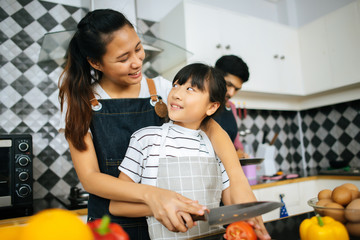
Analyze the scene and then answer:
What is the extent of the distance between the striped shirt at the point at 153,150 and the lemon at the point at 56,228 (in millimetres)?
472

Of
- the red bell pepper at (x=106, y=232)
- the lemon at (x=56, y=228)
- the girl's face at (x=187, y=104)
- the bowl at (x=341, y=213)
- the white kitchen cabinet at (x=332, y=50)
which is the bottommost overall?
the bowl at (x=341, y=213)

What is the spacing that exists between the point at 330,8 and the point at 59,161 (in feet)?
8.85

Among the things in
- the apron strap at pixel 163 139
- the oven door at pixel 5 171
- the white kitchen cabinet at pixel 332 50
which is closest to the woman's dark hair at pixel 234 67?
the apron strap at pixel 163 139

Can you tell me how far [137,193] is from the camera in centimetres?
73

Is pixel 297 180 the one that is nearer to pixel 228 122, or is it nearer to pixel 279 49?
pixel 228 122

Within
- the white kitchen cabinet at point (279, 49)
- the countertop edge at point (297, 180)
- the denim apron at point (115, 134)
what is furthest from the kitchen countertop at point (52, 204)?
the white kitchen cabinet at point (279, 49)

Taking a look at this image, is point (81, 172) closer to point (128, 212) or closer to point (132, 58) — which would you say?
point (128, 212)

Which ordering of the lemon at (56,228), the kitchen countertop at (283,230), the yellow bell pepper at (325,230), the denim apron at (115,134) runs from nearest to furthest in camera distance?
1. the lemon at (56,228)
2. the yellow bell pepper at (325,230)
3. the kitchen countertop at (283,230)
4. the denim apron at (115,134)

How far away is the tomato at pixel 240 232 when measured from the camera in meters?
0.65

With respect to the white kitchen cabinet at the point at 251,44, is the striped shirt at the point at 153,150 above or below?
below

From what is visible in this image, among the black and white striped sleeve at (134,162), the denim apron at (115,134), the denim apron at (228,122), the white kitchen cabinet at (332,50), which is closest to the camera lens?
the black and white striped sleeve at (134,162)

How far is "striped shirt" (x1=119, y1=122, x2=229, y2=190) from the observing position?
→ 86cm

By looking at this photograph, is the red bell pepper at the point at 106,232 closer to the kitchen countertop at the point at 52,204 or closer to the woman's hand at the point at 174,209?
the woman's hand at the point at 174,209

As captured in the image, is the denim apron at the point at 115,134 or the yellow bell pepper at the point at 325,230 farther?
the denim apron at the point at 115,134
